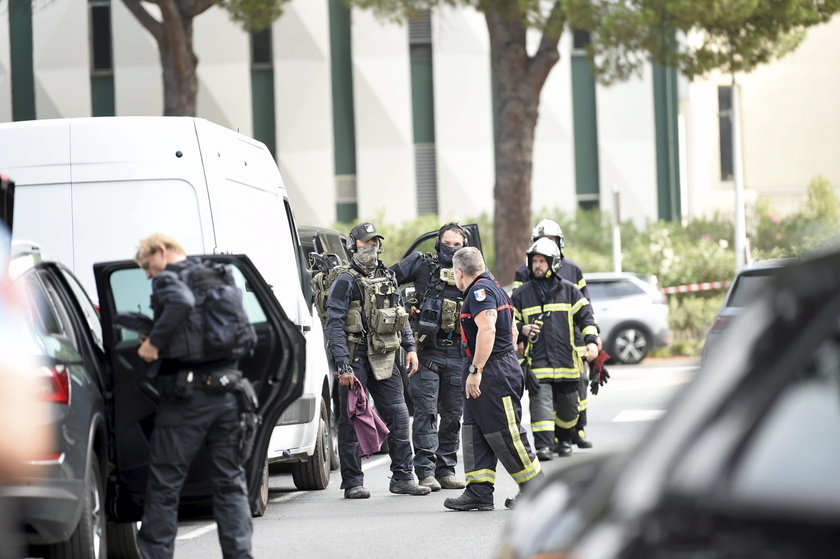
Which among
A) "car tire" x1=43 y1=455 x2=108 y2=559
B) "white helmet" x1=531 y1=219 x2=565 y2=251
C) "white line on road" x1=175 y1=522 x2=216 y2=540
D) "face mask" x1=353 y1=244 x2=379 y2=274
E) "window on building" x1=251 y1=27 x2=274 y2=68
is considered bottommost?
"white line on road" x1=175 y1=522 x2=216 y2=540

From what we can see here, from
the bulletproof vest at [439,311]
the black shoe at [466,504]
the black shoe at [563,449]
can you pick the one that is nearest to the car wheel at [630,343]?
the black shoe at [563,449]

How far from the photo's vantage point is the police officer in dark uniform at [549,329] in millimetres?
11766

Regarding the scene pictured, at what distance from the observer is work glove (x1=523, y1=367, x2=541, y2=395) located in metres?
11.8

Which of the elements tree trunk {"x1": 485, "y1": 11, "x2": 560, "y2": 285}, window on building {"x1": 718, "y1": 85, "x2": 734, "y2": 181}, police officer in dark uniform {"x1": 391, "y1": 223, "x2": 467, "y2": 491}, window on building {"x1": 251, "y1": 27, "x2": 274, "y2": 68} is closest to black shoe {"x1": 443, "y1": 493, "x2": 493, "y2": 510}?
police officer in dark uniform {"x1": 391, "y1": 223, "x2": 467, "y2": 491}

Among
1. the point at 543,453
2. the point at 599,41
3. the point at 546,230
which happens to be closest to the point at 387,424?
the point at 543,453

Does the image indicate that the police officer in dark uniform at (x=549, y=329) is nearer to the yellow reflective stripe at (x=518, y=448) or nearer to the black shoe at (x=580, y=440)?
the black shoe at (x=580, y=440)

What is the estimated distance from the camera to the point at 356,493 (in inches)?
404

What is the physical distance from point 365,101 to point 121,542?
82.2 feet

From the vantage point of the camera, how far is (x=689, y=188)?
36344 mm

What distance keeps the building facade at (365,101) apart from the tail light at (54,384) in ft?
83.4

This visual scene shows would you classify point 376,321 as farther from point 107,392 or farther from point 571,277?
point 107,392

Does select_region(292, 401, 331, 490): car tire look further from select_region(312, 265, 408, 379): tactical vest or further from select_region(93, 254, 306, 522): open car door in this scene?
select_region(93, 254, 306, 522): open car door

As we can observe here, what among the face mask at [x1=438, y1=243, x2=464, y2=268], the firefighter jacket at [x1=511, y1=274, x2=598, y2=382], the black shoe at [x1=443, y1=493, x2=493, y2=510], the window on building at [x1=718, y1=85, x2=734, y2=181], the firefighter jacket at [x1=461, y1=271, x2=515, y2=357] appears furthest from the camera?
the window on building at [x1=718, y1=85, x2=734, y2=181]

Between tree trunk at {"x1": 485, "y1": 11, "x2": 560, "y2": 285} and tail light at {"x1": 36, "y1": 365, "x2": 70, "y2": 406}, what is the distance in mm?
18687
